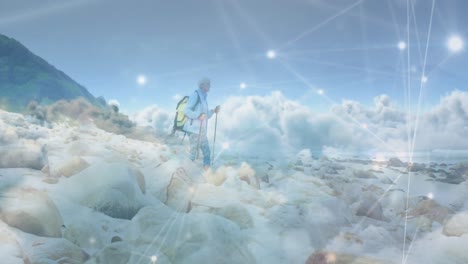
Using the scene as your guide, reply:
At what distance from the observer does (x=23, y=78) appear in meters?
74.9

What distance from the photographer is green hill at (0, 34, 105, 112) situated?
70.2 meters

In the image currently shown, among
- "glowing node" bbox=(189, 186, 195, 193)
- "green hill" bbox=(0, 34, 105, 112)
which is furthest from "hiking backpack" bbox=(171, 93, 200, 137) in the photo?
"green hill" bbox=(0, 34, 105, 112)

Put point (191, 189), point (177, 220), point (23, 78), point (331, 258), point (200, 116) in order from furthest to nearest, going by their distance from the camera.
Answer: point (23, 78) < point (200, 116) < point (191, 189) < point (177, 220) < point (331, 258)

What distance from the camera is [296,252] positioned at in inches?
163

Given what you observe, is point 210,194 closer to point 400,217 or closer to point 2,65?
point 400,217

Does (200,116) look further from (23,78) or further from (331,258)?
(23,78)

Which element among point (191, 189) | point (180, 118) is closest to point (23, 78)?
point (180, 118)

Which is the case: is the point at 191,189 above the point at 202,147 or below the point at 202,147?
below

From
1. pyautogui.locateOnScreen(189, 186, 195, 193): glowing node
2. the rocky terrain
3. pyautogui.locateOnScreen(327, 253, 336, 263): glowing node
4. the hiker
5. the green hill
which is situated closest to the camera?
the rocky terrain

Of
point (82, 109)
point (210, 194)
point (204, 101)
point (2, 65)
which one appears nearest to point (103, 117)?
point (82, 109)

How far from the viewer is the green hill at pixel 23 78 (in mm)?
70188

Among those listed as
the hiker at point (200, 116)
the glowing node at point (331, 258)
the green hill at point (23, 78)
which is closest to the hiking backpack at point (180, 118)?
the hiker at point (200, 116)

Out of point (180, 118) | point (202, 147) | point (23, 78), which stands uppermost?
point (23, 78)

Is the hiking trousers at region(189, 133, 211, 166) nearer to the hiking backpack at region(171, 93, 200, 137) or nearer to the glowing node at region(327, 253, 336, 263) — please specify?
the hiking backpack at region(171, 93, 200, 137)
